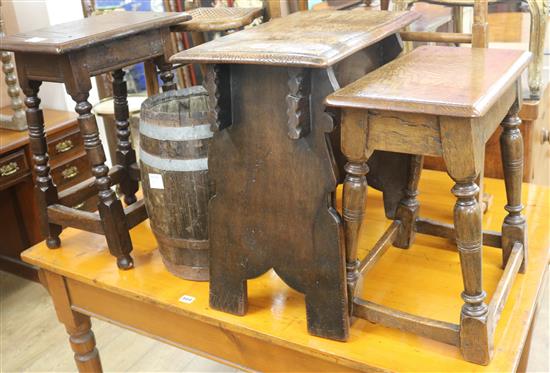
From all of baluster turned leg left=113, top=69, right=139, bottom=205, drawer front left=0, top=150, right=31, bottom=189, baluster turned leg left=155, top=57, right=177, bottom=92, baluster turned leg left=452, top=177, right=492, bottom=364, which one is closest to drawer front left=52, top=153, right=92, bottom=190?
drawer front left=0, top=150, right=31, bottom=189

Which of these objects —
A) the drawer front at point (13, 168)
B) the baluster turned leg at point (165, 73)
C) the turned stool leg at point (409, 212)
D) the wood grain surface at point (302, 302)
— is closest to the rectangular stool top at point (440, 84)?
the turned stool leg at point (409, 212)

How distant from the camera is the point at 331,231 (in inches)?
48.6

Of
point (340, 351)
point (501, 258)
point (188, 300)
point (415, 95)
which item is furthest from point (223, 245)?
point (501, 258)

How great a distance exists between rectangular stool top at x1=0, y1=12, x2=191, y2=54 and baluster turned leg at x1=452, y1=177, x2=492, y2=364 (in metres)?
0.93

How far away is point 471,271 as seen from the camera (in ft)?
3.76

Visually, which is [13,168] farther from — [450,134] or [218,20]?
[450,134]

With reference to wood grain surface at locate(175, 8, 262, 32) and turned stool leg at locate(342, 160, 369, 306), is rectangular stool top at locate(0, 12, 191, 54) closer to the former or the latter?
Answer: wood grain surface at locate(175, 8, 262, 32)

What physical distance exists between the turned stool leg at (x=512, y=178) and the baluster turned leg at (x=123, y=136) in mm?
1133

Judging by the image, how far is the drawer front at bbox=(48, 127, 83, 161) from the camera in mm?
2920

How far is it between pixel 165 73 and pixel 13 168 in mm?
1224

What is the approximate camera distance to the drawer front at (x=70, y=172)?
2.95 meters

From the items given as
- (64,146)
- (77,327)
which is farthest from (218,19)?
(64,146)

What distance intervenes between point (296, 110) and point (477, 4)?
2.85 ft

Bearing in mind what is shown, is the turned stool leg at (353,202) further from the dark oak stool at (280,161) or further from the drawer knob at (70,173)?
the drawer knob at (70,173)
